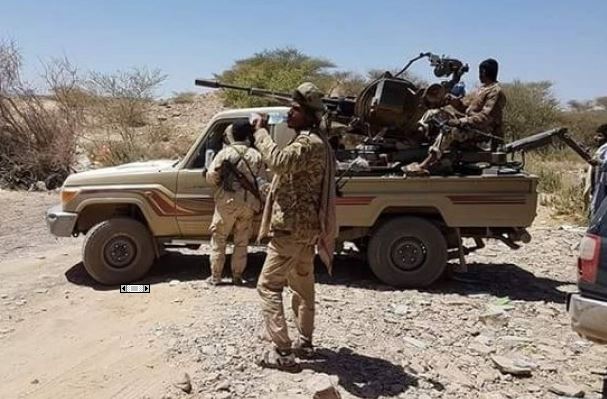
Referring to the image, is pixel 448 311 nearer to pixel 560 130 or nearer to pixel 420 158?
pixel 420 158

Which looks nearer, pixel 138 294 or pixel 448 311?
pixel 448 311

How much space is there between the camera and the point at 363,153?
7.21 m

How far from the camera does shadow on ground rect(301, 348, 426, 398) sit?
14.4ft

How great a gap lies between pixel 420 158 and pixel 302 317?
10.1 feet

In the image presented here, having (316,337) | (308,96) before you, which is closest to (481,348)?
(316,337)

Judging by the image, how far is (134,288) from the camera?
697 centimetres

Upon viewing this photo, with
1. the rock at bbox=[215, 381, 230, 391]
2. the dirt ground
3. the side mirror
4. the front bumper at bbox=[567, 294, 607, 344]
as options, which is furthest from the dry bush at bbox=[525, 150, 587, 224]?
the rock at bbox=[215, 381, 230, 391]

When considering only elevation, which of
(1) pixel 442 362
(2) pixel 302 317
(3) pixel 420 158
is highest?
(3) pixel 420 158

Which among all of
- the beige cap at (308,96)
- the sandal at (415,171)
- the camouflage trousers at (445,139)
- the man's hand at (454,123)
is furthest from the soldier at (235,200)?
the beige cap at (308,96)

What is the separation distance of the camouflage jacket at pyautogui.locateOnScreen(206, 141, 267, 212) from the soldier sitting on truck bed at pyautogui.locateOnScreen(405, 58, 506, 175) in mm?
1577

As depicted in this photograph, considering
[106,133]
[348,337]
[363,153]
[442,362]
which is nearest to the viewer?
[442,362]

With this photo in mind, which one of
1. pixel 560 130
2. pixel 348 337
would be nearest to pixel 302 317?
pixel 348 337

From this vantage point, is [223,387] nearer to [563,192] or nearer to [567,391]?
[567,391]

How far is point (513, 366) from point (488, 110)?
3.04 m
